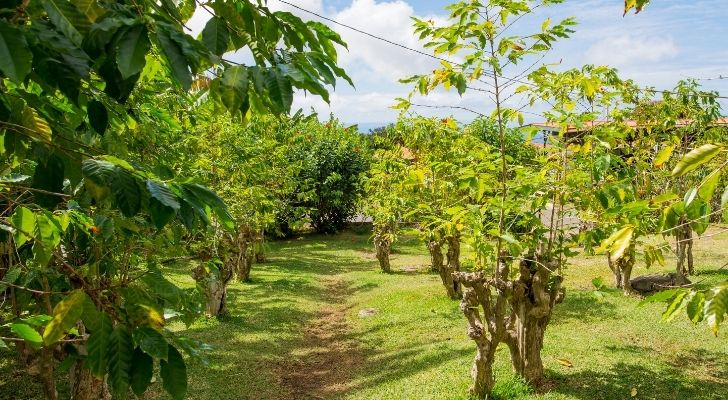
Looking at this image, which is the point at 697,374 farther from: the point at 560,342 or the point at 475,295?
the point at 475,295

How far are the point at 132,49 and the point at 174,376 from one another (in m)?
1.01

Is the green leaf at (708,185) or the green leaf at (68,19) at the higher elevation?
the green leaf at (68,19)

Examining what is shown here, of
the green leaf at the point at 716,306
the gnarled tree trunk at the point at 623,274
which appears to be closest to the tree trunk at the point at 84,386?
the green leaf at the point at 716,306

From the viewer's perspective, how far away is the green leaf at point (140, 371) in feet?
5.49

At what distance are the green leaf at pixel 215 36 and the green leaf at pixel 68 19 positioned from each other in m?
0.35

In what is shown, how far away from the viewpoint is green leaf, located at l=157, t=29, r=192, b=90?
56.3 inches

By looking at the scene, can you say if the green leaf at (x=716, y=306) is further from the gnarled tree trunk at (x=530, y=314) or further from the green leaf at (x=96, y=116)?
the gnarled tree trunk at (x=530, y=314)

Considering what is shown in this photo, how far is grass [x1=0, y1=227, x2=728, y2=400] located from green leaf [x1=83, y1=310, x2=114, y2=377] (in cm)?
595

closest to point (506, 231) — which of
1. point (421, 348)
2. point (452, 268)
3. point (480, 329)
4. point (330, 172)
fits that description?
point (480, 329)

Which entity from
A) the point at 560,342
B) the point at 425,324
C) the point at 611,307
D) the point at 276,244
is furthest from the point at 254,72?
the point at 276,244

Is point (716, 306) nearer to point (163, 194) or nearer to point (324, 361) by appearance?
point (163, 194)

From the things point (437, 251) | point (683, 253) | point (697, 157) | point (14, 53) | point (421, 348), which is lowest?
point (421, 348)

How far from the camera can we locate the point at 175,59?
57.3 inches

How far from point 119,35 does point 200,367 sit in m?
7.92
